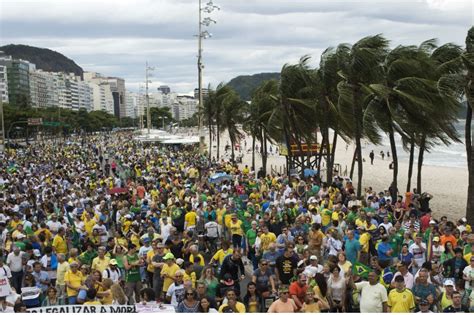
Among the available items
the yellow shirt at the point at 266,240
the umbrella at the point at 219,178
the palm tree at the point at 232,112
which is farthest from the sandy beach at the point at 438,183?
the yellow shirt at the point at 266,240

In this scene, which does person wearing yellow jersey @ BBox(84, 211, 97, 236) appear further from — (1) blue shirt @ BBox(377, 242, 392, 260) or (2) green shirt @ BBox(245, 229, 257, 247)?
(1) blue shirt @ BBox(377, 242, 392, 260)

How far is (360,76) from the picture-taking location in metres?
25.2

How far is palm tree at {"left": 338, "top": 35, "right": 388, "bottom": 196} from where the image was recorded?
24.1m

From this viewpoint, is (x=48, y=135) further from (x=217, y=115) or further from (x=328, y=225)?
(x=328, y=225)

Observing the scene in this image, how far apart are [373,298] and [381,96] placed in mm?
Answer: 15179

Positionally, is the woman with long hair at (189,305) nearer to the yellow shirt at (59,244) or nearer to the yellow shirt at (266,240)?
the yellow shirt at (266,240)

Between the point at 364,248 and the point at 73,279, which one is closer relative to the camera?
the point at 73,279

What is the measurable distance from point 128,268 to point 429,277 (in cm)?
481

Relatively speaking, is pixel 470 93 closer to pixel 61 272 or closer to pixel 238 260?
pixel 238 260

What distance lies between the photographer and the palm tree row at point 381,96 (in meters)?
19.8

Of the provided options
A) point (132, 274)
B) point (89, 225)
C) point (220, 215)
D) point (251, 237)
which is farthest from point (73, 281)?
point (220, 215)

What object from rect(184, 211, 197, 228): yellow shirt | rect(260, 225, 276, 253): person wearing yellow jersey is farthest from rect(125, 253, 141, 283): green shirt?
rect(184, 211, 197, 228): yellow shirt

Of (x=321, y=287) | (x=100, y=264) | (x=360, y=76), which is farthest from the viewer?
(x=360, y=76)

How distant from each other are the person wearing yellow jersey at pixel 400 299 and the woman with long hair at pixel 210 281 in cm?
244
